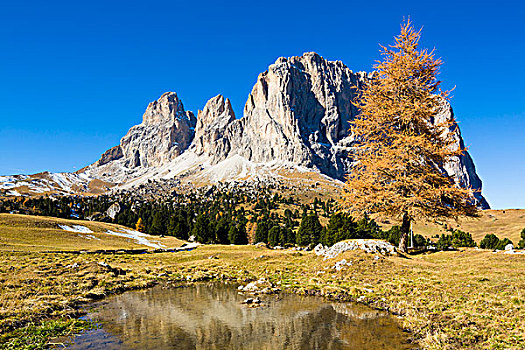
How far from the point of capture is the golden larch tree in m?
27.1

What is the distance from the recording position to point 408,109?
93.8 ft

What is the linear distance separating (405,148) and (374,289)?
14497mm

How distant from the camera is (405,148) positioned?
27.9 m

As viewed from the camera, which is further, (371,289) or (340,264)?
(340,264)

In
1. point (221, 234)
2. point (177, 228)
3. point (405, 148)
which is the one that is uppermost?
point (405, 148)

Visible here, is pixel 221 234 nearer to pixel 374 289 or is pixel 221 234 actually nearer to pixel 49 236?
pixel 49 236

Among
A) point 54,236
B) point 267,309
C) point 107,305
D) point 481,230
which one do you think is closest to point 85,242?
point 54,236

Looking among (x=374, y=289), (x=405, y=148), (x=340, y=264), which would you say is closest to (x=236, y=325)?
(x=374, y=289)

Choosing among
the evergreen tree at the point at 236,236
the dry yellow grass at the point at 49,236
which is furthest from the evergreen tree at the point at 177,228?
the dry yellow grass at the point at 49,236

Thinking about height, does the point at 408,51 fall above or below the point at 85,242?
above

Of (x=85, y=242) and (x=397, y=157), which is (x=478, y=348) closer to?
(x=397, y=157)

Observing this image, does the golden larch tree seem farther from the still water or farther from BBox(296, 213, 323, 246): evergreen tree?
BBox(296, 213, 323, 246): evergreen tree

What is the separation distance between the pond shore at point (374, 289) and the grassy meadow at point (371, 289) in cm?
4

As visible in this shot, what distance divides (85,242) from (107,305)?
60.3 meters
